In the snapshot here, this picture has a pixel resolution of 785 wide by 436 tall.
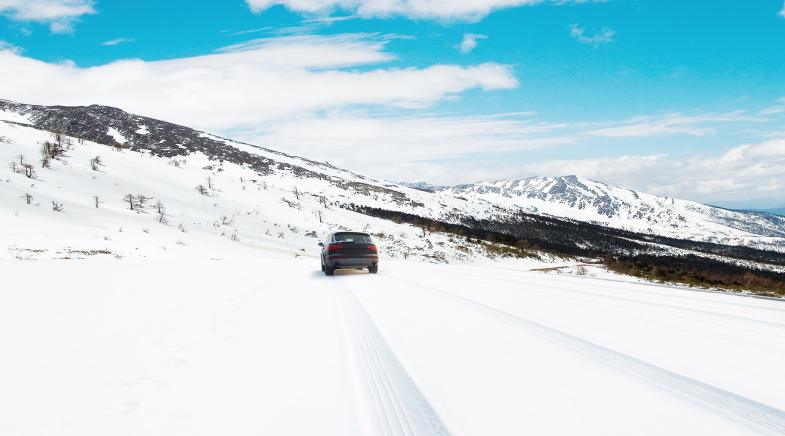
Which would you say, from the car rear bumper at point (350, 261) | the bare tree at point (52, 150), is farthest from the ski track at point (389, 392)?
the bare tree at point (52, 150)

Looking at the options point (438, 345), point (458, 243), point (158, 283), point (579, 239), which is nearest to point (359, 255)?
point (158, 283)

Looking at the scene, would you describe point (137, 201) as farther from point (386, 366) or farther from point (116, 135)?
point (116, 135)

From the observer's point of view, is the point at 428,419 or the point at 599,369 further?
the point at 599,369

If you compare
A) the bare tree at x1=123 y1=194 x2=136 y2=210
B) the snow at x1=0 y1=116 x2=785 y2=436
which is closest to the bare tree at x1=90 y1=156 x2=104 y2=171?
the bare tree at x1=123 y1=194 x2=136 y2=210

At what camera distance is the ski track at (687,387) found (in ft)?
10.5

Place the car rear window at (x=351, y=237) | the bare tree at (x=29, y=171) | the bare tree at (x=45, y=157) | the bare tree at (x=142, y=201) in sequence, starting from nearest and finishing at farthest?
the car rear window at (x=351, y=237) → the bare tree at (x=29, y=171) → the bare tree at (x=142, y=201) → the bare tree at (x=45, y=157)

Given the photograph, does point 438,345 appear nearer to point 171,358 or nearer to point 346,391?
point 346,391

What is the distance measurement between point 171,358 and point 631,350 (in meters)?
4.88

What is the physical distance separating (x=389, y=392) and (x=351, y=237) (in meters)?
13.9

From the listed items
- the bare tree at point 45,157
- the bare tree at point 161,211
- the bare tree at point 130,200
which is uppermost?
the bare tree at point 45,157

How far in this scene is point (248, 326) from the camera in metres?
6.66

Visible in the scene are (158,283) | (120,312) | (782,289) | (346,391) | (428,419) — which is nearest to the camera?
(428,419)

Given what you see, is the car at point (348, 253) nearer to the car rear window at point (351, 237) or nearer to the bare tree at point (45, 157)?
the car rear window at point (351, 237)

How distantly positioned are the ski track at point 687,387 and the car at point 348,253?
10305mm
